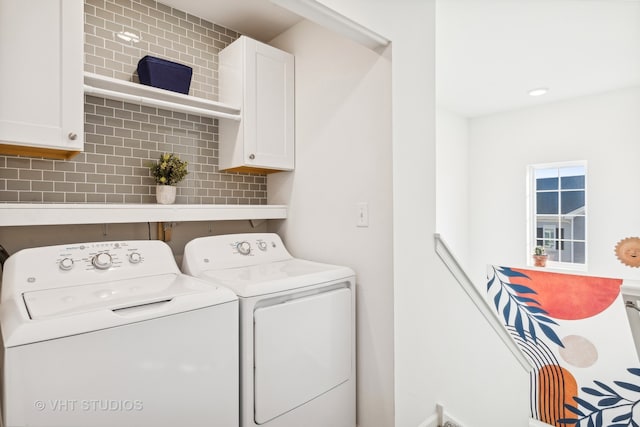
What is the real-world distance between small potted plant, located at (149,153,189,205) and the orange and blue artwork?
11.5ft

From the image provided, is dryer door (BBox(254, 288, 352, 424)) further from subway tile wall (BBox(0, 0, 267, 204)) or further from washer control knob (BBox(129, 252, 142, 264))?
subway tile wall (BBox(0, 0, 267, 204))

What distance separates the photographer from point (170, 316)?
121cm

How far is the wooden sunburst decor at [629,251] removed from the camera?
3.69 meters

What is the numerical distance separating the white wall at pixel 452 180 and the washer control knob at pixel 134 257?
3709 millimetres

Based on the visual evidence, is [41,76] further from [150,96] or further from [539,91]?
[539,91]

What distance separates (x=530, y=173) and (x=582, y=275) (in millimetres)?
1453

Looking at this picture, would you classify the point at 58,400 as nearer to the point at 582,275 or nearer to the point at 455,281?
the point at 455,281

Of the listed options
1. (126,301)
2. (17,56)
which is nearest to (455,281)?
(126,301)

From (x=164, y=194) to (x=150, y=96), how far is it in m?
0.51

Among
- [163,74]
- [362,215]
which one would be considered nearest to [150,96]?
[163,74]

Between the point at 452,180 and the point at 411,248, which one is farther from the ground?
the point at 452,180

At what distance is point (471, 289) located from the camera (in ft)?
7.12

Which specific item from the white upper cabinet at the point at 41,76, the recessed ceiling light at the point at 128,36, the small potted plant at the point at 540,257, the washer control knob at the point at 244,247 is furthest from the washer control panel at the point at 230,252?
the small potted plant at the point at 540,257

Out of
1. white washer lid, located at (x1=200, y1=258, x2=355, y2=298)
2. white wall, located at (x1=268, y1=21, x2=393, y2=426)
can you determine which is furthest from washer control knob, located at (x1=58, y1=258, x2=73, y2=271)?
white wall, located at (x1=268, y1=21, x2=393, y2=426)
